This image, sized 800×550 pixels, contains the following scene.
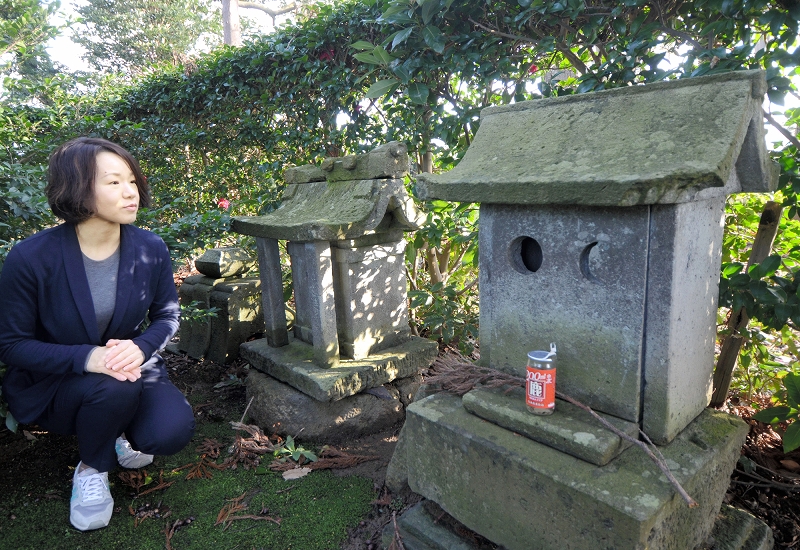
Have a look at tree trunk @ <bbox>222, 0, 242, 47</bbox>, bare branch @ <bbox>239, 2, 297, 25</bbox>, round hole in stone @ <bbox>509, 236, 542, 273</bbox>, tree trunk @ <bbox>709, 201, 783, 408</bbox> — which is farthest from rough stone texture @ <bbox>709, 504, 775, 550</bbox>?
bare branch @ <bbox>239, 2, 297, 25</bbox>

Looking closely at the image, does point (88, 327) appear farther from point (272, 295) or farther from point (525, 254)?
point (525, 254)

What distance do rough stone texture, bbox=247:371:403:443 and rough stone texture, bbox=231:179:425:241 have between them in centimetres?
101

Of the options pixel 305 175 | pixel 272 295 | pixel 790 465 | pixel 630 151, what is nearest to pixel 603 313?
pixel 630 151

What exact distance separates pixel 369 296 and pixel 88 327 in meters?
1.60

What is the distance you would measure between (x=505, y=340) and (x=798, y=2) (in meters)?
1.68

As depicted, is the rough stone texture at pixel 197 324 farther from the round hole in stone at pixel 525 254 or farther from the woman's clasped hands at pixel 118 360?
the round hole in stone at pixel 525 254

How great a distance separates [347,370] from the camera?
Answer: 2996 millimetres

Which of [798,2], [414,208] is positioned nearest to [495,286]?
[414,208]

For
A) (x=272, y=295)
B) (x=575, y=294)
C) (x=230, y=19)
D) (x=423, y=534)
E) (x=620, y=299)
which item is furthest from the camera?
(x=230, y=19)

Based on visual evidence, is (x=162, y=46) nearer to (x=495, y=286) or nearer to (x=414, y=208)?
(x=414, y=208)

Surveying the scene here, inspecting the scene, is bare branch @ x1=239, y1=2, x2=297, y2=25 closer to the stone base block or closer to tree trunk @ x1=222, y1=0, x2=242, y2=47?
tree trunk @ x1=222, y1=0, x2=242, y2=47

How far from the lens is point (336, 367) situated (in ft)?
9.99

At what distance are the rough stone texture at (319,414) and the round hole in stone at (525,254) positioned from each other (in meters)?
1.55

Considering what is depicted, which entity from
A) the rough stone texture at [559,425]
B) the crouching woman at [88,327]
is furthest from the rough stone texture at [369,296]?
the rough stone texture at [559,425]
